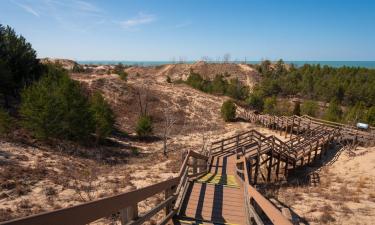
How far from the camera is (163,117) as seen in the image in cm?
4144

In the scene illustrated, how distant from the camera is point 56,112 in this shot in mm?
19672

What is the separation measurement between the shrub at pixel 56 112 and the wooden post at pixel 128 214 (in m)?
17.7

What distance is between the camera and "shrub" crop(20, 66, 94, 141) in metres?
19.0

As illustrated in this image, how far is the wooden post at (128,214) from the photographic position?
3.67m

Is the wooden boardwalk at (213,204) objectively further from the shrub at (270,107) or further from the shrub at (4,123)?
the shrub at (270,107)

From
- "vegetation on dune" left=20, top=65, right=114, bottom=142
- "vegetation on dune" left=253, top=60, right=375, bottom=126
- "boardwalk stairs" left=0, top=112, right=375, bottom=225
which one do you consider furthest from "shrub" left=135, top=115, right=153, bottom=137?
"vegetation on dune" left=253, top=60, right=375, bottom=126

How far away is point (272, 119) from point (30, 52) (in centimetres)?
3028

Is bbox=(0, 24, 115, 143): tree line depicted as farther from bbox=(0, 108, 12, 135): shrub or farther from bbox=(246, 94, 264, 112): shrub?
bbox=(246, 94, 264, 112): shrub

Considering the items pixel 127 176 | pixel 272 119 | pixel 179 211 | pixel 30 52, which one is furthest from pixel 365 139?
pixel 30 52

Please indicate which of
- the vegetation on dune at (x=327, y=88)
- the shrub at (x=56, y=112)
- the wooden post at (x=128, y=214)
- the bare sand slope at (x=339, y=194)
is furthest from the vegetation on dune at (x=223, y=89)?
the wooden post at (x=128, y=214)

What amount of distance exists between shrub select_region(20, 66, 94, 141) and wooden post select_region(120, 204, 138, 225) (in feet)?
58.1

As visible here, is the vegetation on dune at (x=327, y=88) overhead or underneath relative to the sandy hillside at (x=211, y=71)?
underneath

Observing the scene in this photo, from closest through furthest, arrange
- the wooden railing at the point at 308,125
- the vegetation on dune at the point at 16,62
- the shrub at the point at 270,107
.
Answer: the wooden railing at the point at 308,125
the vegetation on dune at the point at 16,62
the shrub at the point at 270,107

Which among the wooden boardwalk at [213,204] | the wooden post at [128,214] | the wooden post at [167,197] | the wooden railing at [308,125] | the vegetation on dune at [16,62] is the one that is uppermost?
the vegetation on dune at [16,62]
